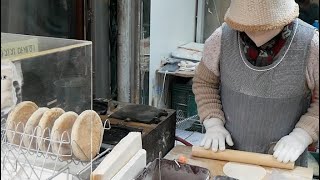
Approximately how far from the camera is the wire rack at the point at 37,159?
82 centimetres

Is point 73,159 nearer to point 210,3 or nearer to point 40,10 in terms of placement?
point 40,10

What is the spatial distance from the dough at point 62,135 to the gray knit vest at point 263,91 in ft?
1.79

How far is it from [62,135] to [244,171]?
47 cm

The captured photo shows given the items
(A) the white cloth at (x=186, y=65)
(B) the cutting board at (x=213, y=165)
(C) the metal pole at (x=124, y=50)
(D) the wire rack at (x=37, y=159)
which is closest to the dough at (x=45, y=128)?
(D) the wire rack at (x=37, y=159)

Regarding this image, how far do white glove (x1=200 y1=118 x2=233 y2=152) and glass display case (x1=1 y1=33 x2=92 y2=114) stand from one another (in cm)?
37

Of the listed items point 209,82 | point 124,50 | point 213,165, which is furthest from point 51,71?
point 124,50

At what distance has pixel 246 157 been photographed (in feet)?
3.51

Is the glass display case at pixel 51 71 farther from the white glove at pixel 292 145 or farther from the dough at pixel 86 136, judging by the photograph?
the white glove at pixel 292 145

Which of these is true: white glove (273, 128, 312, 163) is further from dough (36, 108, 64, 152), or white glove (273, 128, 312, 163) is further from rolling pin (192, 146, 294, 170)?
dough (36, 108, 64, 152)

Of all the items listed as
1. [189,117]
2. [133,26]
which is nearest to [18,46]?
[133,26]

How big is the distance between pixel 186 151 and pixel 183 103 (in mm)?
1119

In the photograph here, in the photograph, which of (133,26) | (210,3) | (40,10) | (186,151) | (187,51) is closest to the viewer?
(186,151)

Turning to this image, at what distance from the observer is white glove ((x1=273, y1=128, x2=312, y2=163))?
106 cm

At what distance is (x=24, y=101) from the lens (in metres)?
0.85
